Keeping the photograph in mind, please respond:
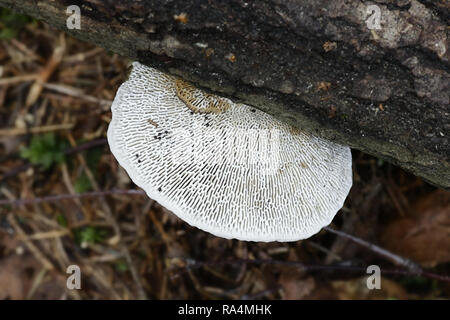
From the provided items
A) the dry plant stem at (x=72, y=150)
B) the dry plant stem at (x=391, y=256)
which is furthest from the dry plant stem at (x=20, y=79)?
the dry plant stem at (x=391, y=256)

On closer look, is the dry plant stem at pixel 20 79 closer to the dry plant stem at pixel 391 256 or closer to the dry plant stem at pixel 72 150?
the dry plant stem at pixel 72 150

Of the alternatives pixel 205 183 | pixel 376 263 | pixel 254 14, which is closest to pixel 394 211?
pixel 376 263

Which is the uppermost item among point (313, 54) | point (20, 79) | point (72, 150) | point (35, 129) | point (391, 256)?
point (20, 79)

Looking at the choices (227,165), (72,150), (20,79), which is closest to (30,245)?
(72,150)

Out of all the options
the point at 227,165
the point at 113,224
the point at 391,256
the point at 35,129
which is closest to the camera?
the point at 227,165

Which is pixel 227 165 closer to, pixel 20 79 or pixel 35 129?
pixel 35 129

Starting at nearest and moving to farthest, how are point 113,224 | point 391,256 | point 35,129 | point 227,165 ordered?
point 227,165, point 391,256, point 113,224, point 35,129

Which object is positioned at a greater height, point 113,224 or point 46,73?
point 46,73
